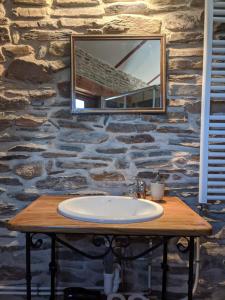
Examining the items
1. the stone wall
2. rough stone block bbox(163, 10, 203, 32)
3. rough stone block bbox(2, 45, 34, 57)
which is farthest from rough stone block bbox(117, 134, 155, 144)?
rough stone block bbox(2, 45, 34, 57)

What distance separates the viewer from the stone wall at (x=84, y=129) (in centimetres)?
173

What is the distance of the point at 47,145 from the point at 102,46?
71 cm

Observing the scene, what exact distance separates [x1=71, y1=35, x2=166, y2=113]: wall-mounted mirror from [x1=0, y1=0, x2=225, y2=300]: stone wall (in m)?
0.06

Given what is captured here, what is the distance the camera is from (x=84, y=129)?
1.78m

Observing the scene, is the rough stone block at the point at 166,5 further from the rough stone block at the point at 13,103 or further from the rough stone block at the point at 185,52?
the rough stone block at the point at 13,103

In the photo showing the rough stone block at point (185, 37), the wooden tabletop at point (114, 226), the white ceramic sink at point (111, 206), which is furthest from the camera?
the rough stone block at point (185, 37)

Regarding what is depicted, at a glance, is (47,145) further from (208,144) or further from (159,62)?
(208,144)

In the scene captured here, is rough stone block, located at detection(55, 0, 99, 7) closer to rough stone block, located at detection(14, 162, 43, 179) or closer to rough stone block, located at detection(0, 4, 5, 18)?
rough stone block, located at detection(0, 4, 5, 18)

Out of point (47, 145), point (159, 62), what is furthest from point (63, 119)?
point (159, 62)

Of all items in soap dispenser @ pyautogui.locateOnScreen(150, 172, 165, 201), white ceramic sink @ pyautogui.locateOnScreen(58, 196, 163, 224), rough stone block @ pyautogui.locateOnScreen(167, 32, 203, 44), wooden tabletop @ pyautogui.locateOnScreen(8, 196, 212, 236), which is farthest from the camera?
A: rough stone block @ pyautogui.locateOnScreen(167, 32, 203, 44)

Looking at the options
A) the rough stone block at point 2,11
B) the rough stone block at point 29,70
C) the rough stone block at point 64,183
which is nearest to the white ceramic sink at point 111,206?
the rough stone block at point 64,183

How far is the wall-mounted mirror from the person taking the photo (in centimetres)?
172

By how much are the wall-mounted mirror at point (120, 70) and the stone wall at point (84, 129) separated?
6 cm

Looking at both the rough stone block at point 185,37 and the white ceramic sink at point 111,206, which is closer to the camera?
the white ceramic sink at point 111,206
